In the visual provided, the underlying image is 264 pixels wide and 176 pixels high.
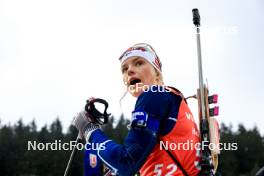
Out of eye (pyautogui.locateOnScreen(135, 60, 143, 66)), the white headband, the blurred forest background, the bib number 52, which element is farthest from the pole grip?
the blurred forest background

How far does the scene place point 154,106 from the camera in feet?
15.3

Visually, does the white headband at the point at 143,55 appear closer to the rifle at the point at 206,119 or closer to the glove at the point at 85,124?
the rifle at the point at 206,119

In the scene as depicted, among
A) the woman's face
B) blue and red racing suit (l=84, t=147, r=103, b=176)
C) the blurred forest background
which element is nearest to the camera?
blue and red racing suit (l=84, t=147, r=103, b=176)

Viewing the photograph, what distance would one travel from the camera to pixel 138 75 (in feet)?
18.2

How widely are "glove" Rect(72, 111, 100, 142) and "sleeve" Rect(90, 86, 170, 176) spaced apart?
0.32 metres

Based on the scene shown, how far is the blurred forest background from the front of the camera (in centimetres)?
11119

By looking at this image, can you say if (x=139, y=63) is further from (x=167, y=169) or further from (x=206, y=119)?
(x=167, y=169)

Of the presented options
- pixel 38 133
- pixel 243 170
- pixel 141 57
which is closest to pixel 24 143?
pixel 38 133

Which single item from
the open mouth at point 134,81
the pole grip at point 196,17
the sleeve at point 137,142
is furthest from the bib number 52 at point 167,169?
the pole grip at point 196,17

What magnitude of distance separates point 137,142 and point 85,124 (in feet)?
2.84

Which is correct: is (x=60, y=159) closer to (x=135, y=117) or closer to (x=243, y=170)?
(x=243, y=170)

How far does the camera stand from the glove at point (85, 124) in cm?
498

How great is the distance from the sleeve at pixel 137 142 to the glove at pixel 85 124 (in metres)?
0.32

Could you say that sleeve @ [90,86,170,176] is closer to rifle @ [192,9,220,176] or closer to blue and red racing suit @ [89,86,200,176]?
blue and red racing suit @ [89,86,200,176]
